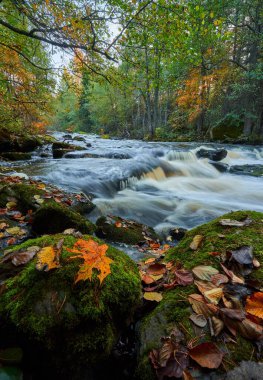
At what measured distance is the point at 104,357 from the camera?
53.0 inches

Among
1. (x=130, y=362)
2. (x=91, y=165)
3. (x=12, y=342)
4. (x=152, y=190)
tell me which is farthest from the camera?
(x=91, y=165)

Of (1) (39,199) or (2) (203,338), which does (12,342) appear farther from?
(1) (39,199)

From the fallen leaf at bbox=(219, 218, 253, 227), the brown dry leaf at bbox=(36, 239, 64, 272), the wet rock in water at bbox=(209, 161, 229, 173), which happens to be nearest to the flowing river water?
the wet rock in water at bbox=(209, 161, 229, 173)

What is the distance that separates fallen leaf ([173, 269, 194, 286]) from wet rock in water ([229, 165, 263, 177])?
880 centimetres

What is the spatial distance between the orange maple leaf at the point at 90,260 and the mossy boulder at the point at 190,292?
0.45 m

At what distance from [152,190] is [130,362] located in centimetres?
611

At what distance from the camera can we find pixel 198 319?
139cm

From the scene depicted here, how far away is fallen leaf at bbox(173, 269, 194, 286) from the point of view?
5.59ft

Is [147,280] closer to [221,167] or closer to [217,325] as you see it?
[217,325]

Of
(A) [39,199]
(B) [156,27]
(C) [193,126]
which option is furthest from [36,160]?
(C) [193,126]

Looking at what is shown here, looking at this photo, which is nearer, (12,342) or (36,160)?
(12,342)

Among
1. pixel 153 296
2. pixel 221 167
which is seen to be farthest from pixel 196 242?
pixel 221 167

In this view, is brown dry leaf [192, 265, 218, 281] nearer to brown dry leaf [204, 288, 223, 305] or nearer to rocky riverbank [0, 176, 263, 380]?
rocky riverbank [0, 176, 263, 380]

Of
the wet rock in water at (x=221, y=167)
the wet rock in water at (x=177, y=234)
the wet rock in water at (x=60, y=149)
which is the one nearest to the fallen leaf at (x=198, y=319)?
the wet rock in water at (x=177, y=234)
